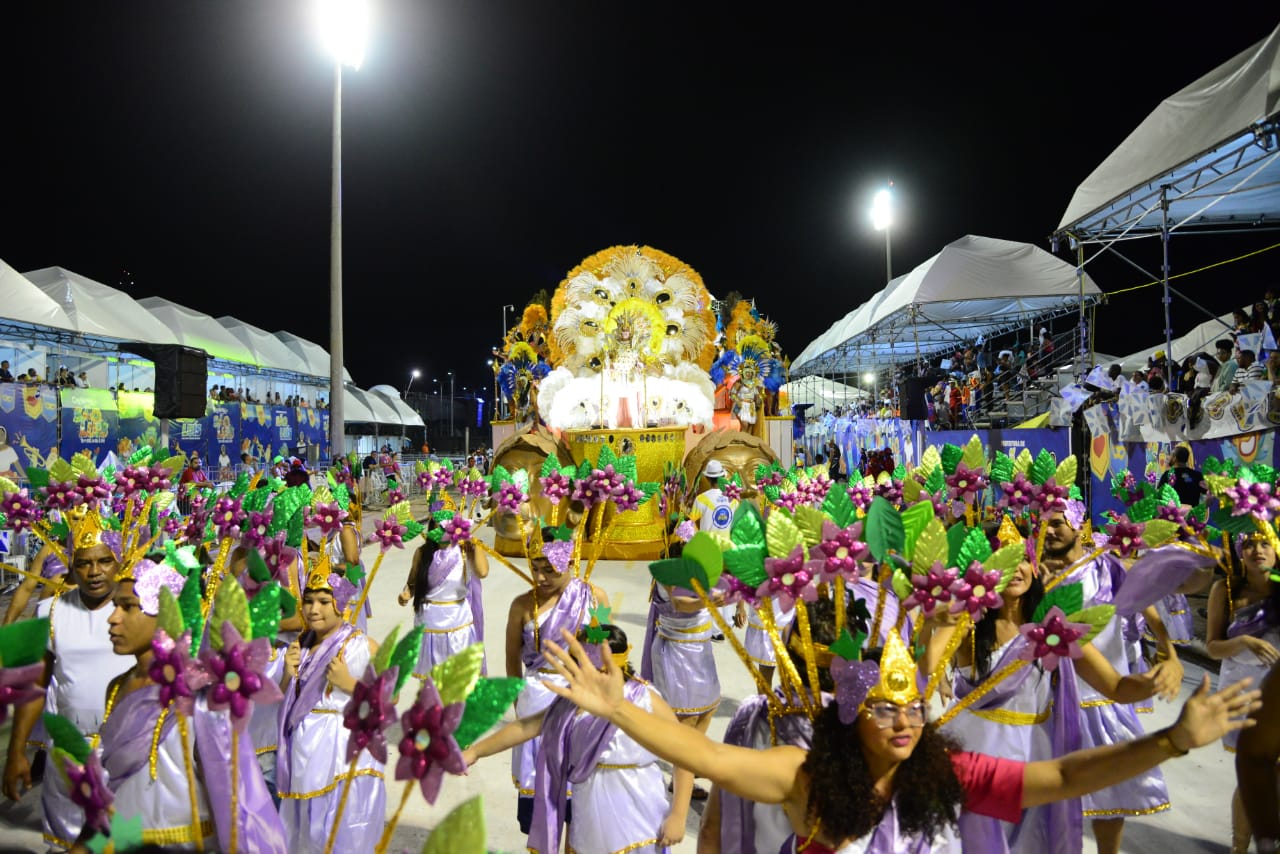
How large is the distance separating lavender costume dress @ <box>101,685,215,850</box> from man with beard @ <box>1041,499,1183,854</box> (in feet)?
11.3

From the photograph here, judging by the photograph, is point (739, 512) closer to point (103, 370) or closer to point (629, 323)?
point (629, 323)

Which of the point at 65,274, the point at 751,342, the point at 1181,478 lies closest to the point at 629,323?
the point at 751,342

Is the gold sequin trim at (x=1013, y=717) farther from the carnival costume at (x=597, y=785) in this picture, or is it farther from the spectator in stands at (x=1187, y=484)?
the spectator in stands at (x=1187, y=484)

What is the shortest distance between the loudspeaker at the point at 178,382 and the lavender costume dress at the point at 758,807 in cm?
1136

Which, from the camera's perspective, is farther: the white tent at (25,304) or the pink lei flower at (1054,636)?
the white tent at (25,304)

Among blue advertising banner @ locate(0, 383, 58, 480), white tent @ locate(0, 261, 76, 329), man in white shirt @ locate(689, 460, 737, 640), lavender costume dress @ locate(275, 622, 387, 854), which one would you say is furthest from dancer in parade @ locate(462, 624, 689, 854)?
white tent @ locate(0, 261, 76, 329)

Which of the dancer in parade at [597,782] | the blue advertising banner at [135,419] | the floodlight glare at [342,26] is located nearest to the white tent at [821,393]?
the floodlight glare at [342,26]

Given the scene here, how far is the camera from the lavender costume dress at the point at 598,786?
278cm

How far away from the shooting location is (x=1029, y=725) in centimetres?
311

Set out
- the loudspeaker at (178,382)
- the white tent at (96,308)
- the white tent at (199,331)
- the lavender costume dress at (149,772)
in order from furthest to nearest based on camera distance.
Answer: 1. the white tent at (199,331)
2. the white tent at (96,308)
3. the loudspeaker at (178,382)
4. the lavender costume dress at (149,772)

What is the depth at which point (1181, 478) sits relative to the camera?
22.8 feet

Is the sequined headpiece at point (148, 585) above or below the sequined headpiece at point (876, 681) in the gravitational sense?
above

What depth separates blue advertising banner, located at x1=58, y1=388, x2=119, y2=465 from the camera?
13.4 meters

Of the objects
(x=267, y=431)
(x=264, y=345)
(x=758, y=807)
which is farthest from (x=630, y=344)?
(x=264, y=345)
